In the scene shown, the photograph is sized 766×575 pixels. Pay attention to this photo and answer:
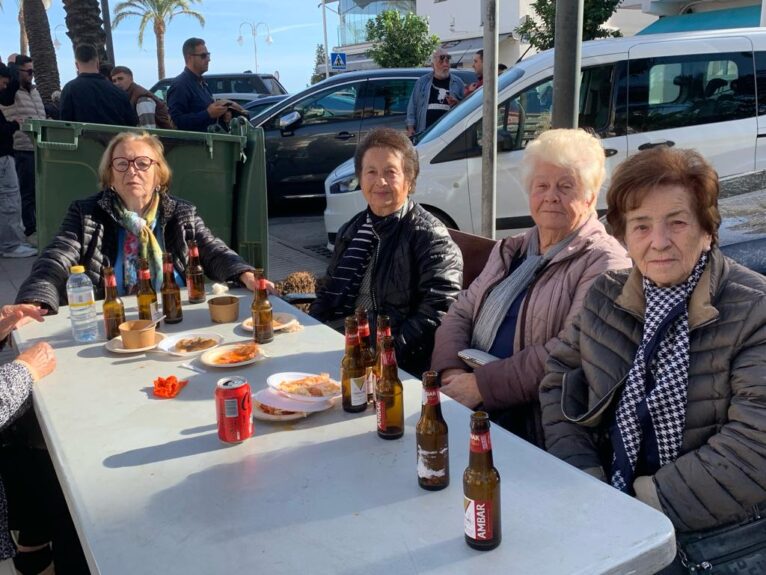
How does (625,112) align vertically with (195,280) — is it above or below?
above

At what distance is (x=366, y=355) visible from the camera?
7.22 ft

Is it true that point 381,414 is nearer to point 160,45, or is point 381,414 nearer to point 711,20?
point 711,20

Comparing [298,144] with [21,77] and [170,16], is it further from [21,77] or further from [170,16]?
[170,16]

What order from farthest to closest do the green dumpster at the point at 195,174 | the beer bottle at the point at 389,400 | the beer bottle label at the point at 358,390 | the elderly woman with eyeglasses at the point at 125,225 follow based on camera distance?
the green dumpster at the point at 195,174 < the elderly woman with eyeglasses at the point at 125,225 < the beer bottle label at the point at 358,390 < the beer bottle at the point at 389,400

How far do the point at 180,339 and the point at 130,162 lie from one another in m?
1.25

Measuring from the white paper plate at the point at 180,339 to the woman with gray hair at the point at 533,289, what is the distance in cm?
90

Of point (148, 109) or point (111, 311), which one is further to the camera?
point (148, 109)

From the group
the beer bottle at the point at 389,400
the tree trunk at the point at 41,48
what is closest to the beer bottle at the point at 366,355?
the beer bottle at the point at 389,400

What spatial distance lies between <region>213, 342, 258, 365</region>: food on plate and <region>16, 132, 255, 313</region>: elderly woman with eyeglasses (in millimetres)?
934

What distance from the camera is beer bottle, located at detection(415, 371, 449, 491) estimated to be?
5.35ft

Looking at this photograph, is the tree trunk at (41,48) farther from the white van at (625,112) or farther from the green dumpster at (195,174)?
the green dumpster at (195,174)

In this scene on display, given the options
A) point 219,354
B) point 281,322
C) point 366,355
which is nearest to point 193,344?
point 219,354

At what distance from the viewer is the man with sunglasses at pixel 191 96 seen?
6945 millimetres

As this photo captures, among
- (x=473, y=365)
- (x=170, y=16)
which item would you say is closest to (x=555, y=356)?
(x=473, y=365)
